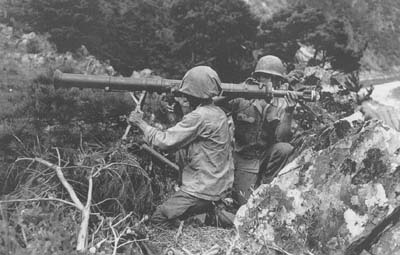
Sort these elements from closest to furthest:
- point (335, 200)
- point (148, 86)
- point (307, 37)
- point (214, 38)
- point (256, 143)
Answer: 1. point (335, 200)
2. point (148, 86)
3. point (256, 143)
4. point (214, 38)
5. point (307, 37)

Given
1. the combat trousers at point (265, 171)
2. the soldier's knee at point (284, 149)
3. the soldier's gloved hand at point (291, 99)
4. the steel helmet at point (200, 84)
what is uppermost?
the steel helmet at point (200, 84)

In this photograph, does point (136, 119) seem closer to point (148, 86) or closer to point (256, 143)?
point (148, 86)

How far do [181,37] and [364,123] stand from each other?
10.4 meters

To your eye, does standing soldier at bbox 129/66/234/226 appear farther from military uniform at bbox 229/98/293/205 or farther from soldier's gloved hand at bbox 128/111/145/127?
military uniform at bbox 229/98/293/205

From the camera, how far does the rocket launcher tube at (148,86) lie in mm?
5570

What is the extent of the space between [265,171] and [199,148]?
1703 mm

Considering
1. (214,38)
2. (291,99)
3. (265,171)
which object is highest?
(291,99)

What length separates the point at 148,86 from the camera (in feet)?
18.7

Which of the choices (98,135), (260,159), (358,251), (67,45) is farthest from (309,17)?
(358,251)

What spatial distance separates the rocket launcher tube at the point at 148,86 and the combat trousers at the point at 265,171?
0.82 meters

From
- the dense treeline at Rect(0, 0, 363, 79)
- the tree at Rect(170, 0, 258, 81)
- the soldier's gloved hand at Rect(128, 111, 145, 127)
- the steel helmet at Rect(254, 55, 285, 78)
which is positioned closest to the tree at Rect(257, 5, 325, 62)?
the dense treeline at Rect(0, 0, 363, 79)

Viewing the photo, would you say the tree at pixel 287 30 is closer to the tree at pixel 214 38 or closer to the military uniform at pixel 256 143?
the tree at pixel 214 38

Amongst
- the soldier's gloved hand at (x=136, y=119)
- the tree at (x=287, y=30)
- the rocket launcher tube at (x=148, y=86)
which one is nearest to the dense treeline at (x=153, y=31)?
the tree at (x=287, y=30)

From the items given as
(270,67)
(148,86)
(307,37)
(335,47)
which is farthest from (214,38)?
(148,86)
